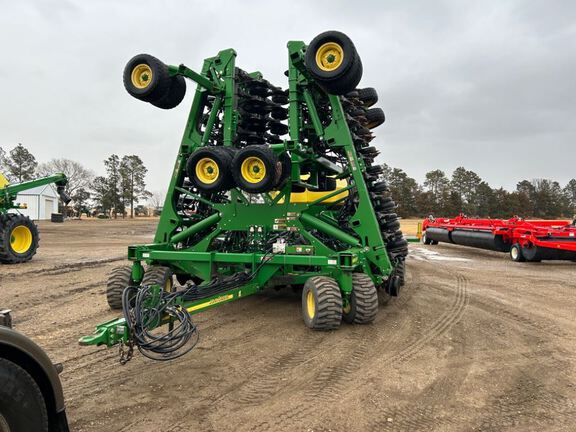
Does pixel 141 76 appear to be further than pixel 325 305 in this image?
Yes

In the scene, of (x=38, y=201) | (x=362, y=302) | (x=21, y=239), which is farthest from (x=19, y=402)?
(x=38, y=201)

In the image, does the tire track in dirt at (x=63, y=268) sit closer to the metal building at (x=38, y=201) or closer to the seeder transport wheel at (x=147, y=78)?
the seeder transport wheel at (x=147, y=78)

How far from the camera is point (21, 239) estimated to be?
1223 cm

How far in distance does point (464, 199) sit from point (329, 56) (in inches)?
2634

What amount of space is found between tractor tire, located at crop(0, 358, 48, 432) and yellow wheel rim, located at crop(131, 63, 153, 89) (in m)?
4.75

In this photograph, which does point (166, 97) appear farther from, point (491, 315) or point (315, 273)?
point (491, 315)

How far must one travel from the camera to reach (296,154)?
6465 mm

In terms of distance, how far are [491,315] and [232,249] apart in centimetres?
400

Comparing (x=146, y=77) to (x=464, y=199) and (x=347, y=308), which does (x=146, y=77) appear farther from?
(x=464, y=199)

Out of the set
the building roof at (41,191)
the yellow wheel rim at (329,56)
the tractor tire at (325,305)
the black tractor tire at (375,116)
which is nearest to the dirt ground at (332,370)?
the tractor tire at (325,305)

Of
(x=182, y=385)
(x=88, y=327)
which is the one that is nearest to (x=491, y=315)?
(x=182, y=385)

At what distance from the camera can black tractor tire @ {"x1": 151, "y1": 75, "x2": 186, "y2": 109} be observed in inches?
252

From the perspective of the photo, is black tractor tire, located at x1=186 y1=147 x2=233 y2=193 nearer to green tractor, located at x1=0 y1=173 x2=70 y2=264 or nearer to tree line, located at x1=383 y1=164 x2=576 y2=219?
green tractor, located at x1=0 y1=173 x2=70 y2=264

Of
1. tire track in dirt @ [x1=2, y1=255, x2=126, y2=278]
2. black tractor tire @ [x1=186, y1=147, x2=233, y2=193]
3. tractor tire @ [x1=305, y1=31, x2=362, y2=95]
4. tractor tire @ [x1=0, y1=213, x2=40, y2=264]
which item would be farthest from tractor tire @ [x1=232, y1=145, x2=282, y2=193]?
tractor tire @ [x1=0, y1=213, x2=40, y2=264]
